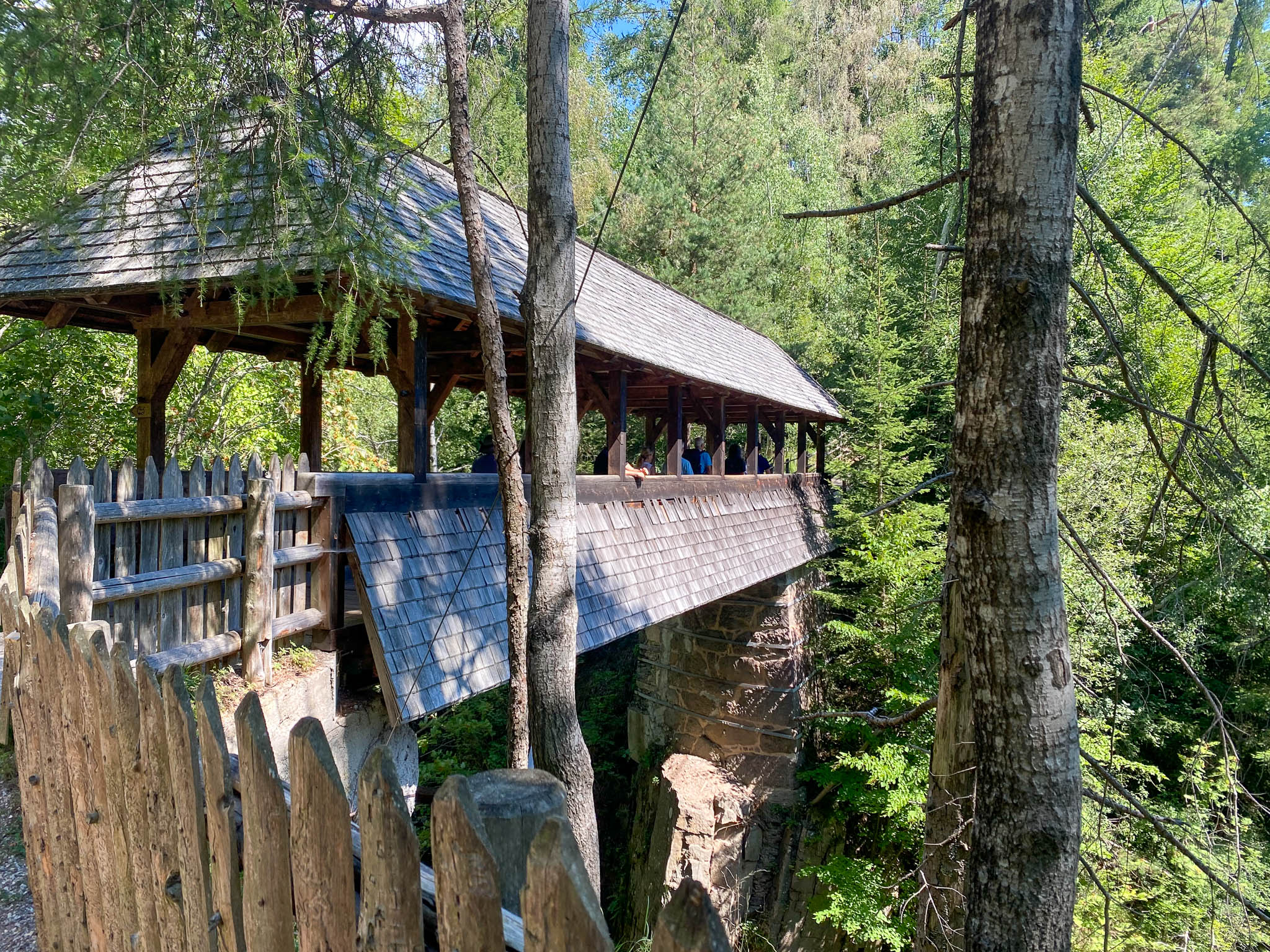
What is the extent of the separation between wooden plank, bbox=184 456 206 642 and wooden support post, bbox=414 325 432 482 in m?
1.46

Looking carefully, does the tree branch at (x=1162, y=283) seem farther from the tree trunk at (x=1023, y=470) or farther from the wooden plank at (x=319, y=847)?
the wooden plank at (x=319, y=847)

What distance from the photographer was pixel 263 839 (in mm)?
1285

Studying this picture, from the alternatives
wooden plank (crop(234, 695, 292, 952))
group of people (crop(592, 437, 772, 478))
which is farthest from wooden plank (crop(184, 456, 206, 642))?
group of people (crop(592, 437, 772, 478))

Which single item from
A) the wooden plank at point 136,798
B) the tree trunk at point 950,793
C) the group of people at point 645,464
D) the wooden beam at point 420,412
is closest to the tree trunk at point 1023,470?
the tree trunk at point 950,793

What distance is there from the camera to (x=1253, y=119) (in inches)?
112

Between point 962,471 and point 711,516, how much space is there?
706 centimetres

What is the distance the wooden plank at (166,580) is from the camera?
305 cm

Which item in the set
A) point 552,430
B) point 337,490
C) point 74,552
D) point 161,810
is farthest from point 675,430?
point 161,810

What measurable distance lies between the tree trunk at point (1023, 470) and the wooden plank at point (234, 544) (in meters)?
3.27

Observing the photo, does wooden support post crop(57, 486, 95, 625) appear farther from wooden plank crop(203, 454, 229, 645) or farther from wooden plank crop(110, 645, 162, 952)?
wooden plank crop(110, 645, 162, 952)

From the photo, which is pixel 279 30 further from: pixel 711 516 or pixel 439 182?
pixel 711 516

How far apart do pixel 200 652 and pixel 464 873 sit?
9.96 feet

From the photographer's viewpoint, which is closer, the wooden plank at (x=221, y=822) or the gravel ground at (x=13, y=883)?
the wooden plank at (x=221, y=822)

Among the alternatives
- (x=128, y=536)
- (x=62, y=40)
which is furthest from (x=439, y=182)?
(x=128, y=536)
